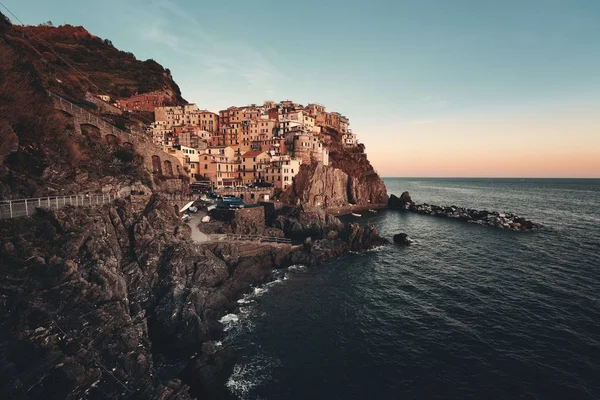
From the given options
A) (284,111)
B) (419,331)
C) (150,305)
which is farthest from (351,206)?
(150,305)

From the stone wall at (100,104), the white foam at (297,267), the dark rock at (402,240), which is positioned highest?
the stone wall at (100,104)

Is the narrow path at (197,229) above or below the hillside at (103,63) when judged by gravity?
below

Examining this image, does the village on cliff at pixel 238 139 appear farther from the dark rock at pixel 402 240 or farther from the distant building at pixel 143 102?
the dark rock at pixel 402 240

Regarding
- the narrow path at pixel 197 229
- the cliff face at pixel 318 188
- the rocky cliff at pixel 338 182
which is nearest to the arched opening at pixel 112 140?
the narrow path at pixel 197 229

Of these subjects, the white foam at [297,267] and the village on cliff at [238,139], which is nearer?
the white foam at [297,267]

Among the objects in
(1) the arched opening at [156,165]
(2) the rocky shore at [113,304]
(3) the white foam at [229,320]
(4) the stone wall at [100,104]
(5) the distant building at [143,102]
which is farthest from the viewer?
(5) the distant building at [143,102]

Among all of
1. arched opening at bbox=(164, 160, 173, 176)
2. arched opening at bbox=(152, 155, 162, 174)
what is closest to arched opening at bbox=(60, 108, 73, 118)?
arched opening at bbox=(152, 155, 162, 174)

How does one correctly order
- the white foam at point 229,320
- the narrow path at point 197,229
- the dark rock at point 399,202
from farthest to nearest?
1. the dark rock at point 399,202
2. the narrow path at point 197,229
3. the white foam at point 229,320
